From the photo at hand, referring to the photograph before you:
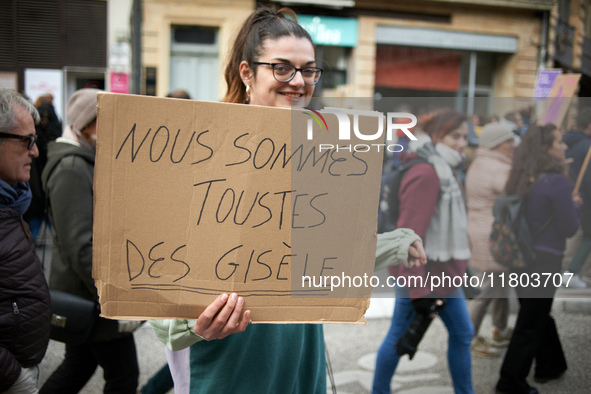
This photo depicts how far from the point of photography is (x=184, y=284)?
3.92 feet

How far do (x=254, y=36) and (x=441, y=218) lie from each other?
1.23 m

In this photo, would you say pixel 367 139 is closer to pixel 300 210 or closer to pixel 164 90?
pixel 300 210

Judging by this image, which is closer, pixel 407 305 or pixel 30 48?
pixel 407 305

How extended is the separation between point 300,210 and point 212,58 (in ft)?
29.2

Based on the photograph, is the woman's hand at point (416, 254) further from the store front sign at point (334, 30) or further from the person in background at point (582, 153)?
the store front sign at point (334, 30)

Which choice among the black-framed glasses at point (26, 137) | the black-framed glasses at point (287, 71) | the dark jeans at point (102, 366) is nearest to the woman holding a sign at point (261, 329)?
the black-framed glasses at point (287, 71)

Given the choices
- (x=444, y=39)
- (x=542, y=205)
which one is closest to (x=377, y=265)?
(x=542, y=205)

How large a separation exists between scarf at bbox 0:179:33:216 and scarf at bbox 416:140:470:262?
1.63 m

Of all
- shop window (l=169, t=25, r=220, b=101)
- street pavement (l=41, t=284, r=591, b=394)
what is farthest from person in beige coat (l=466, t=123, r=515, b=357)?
shop window (l=169, t=25, r=220, b=101)

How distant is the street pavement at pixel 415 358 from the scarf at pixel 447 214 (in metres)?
1.39

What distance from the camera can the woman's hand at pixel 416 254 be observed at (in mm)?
1570

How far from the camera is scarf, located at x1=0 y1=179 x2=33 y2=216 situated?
1777mm

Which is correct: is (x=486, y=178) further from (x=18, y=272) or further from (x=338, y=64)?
(x=338, y=64)

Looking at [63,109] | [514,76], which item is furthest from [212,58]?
[514,76]
